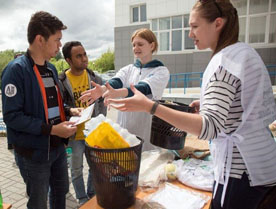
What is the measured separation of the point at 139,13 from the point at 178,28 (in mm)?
2912

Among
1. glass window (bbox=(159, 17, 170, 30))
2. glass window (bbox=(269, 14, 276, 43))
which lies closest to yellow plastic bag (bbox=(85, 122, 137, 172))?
glass window (bbox=(269, 14, 276, 43))

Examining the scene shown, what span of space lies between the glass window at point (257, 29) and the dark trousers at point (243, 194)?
11.5 m

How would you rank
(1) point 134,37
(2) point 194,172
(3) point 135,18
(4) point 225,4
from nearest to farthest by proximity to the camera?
(4) point 225,4, (2) point 194,172, (1) point 134,37, (3) point 135,18

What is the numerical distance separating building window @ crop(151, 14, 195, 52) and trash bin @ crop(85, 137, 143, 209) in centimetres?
1176

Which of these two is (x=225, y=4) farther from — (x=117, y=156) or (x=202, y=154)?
(x=202, y=154)

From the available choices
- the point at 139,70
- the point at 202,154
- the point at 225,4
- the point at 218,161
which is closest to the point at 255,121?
the point at 218,161

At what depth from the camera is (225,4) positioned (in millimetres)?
1137

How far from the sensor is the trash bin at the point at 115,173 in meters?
1.23

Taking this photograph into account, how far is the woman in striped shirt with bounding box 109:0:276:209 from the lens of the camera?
1024 millimetres

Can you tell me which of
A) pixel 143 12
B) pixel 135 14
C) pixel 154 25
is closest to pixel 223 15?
pixel 154 25

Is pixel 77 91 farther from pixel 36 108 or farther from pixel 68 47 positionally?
pixel 36 108

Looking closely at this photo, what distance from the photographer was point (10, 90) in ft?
5.52

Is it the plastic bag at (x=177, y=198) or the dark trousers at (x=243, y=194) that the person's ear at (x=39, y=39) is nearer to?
the plastic bag at (x=177, y=198)

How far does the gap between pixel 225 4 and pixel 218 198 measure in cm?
104
